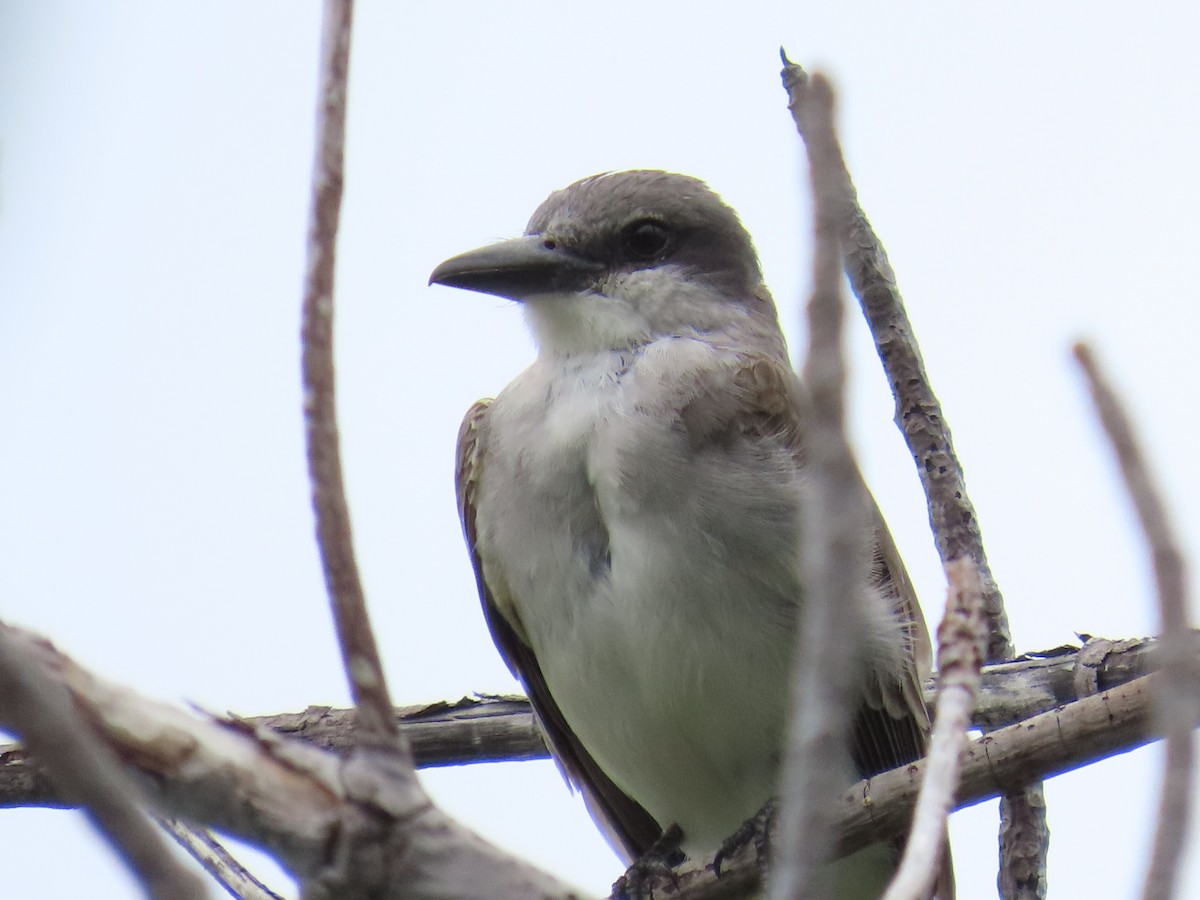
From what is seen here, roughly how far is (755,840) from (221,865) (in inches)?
69.3

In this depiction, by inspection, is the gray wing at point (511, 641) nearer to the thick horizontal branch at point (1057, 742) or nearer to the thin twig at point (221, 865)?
the thin twig at point (221, 865)

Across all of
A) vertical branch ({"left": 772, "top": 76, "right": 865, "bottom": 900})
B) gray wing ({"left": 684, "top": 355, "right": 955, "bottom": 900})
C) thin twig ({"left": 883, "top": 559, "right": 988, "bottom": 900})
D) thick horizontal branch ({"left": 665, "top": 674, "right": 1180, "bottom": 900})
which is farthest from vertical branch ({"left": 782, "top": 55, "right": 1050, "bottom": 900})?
vertical branch ({"left": 772, "top": 76, "right": 865, "bottom": 900})

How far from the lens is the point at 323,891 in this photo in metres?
2.29

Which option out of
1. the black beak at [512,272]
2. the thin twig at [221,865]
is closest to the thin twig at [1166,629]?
the thin twig at [221,865]

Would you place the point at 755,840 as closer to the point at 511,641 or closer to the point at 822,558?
the point at 511,641

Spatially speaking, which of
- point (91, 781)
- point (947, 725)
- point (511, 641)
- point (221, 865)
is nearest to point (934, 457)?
point (511, 641)

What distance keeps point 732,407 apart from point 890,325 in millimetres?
771

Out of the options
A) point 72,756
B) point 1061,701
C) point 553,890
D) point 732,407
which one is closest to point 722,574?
point 732,407

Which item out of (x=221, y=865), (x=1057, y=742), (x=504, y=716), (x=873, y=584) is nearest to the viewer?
(x=1057, y=742)

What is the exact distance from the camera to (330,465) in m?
2.30

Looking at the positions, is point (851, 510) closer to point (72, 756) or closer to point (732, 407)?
point (72, 756)

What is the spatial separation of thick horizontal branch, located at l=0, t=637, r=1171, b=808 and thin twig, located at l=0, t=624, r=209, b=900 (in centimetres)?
306

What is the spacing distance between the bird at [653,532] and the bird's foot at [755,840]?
33 centimetres

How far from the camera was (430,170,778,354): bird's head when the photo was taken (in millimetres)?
5914
